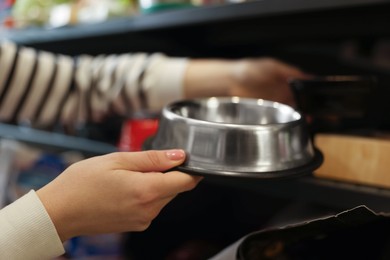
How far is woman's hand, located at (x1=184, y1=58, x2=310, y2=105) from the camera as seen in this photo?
2.19 ft

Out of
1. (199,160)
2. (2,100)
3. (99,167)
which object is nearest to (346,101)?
(199,160)

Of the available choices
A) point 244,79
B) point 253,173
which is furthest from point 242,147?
point 244,79

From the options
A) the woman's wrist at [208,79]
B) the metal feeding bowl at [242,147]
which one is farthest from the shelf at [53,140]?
the metal feeding bowl at [242,147]

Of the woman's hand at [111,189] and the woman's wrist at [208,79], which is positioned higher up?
the woman's wrist at [208,79]

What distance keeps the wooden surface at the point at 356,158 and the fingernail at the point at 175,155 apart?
0.22 m

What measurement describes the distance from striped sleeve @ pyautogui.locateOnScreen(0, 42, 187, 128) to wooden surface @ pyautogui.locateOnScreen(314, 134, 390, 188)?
36 centimetres

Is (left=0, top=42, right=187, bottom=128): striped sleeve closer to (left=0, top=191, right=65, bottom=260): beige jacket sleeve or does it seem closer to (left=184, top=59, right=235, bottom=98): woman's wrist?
(left=184, top=59, right=235, bottom=98): woman's wrist

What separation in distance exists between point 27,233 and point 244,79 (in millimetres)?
446

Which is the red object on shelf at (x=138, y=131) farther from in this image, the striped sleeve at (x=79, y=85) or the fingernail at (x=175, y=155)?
the fingernail at (x=175, y=155)

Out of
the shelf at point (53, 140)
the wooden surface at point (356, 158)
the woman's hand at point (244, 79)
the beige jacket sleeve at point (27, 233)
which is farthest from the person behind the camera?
the shelf at point (53, 140)

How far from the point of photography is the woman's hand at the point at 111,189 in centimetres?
39

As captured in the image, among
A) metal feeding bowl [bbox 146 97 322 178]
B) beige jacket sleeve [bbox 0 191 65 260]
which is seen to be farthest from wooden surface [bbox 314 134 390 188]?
beige jacket sleeve [bbox 0 191 65 260]

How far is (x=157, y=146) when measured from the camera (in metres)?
0.48

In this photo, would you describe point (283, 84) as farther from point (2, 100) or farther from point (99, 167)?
point (2, 100)
